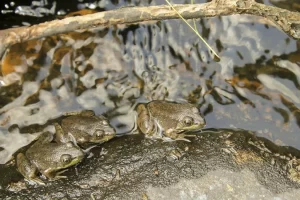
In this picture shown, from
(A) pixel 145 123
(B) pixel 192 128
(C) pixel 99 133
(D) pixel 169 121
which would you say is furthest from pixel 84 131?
(B) pixel 192 128

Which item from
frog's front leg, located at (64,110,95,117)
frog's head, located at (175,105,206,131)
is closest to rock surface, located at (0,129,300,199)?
frog's head, located at (175,105,206,131)

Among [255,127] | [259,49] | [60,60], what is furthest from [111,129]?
[259,49]

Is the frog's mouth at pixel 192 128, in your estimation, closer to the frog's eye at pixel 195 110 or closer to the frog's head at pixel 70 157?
the frog's eye at pixel 195 110

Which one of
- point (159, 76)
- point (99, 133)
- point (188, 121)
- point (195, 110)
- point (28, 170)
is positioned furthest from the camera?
point (159, 76)

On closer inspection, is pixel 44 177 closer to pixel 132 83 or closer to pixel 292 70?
pixel 132 83

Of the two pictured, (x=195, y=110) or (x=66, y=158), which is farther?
(x=195, y=110)

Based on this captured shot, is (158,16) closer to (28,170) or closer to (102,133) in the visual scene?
(102,133)

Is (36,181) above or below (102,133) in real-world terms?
below
